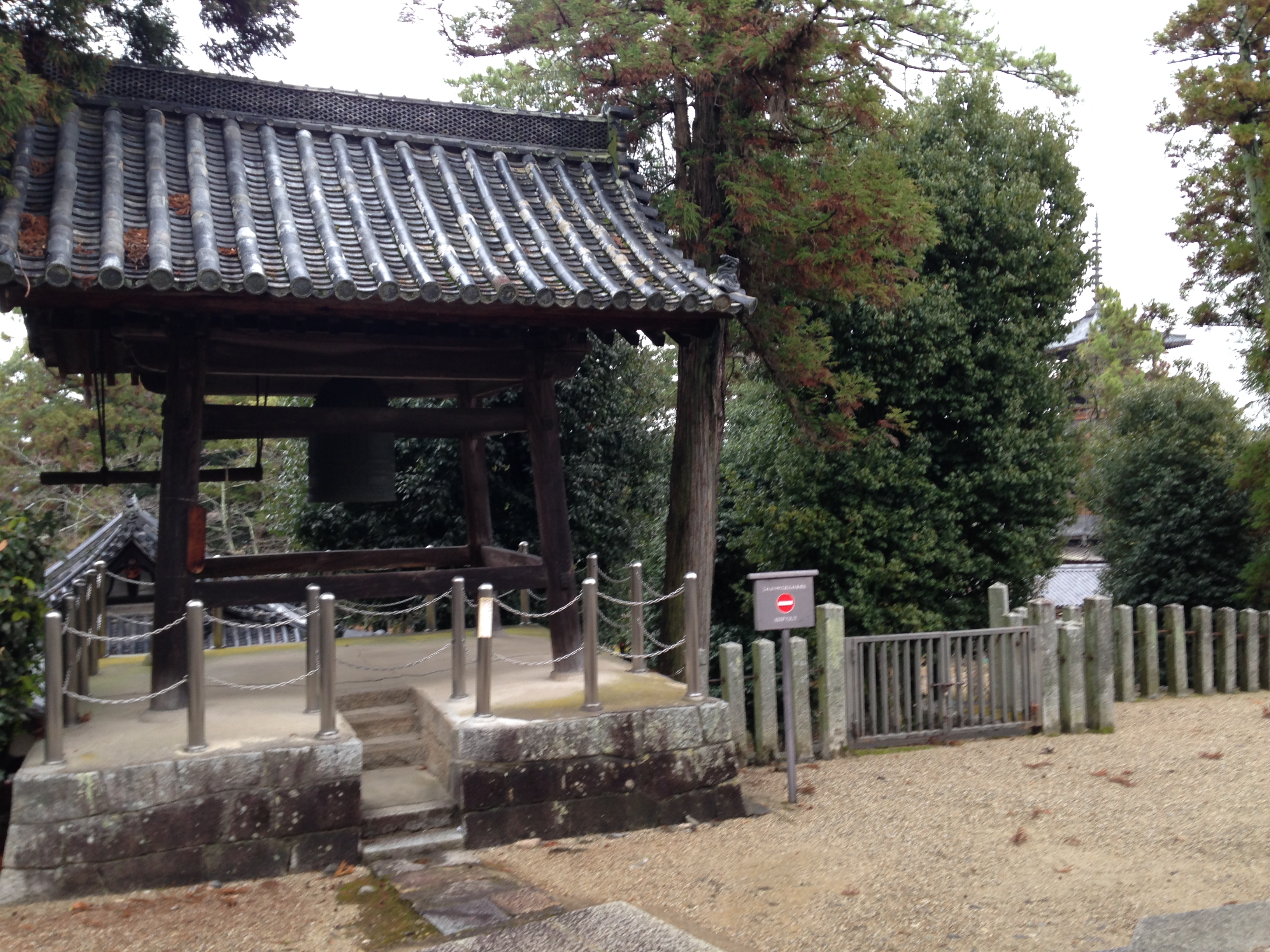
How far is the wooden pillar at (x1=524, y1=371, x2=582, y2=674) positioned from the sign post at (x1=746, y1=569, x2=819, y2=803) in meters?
1.31

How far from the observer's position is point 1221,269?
48.4 ft

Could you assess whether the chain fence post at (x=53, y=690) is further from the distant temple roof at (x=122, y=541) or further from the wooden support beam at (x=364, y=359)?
the distant temple roof at (x=122, y=541)

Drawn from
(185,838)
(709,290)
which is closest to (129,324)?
(185,838)

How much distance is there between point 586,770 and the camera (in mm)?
6188

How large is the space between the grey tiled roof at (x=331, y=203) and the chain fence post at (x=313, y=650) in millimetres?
1810

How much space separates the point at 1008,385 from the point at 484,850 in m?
8.71

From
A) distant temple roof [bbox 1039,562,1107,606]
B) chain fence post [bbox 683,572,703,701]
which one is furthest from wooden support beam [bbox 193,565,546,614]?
distant temple roof [bbox 1039,562,1107,606]

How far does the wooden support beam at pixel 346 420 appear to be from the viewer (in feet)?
22.3

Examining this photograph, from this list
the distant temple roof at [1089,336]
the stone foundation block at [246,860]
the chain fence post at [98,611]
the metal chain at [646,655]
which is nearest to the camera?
the stone foundation block at [246,860]

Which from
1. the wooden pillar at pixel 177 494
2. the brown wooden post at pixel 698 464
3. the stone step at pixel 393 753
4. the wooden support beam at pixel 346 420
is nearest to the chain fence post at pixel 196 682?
the wooden pillar at pixel 177 494

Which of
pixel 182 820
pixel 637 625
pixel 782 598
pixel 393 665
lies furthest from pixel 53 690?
pixel 782 598

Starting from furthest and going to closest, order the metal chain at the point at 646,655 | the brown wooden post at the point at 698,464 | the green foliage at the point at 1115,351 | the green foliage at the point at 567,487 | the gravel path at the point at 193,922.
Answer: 1. the green foliage at the point at 1115,351
2. the green foliage at the point at 567,487
3. the brown wooden post at the point at 698,464
4. the metal chain at the point at 646,655
5. the gravel path at the point at 193,922

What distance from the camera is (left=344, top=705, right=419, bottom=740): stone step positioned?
7.00 meters

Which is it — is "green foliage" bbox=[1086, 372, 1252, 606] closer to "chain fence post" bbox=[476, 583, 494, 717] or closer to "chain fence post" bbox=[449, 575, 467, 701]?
"chain fence post" bbox=[449, 575, 467, 701]
